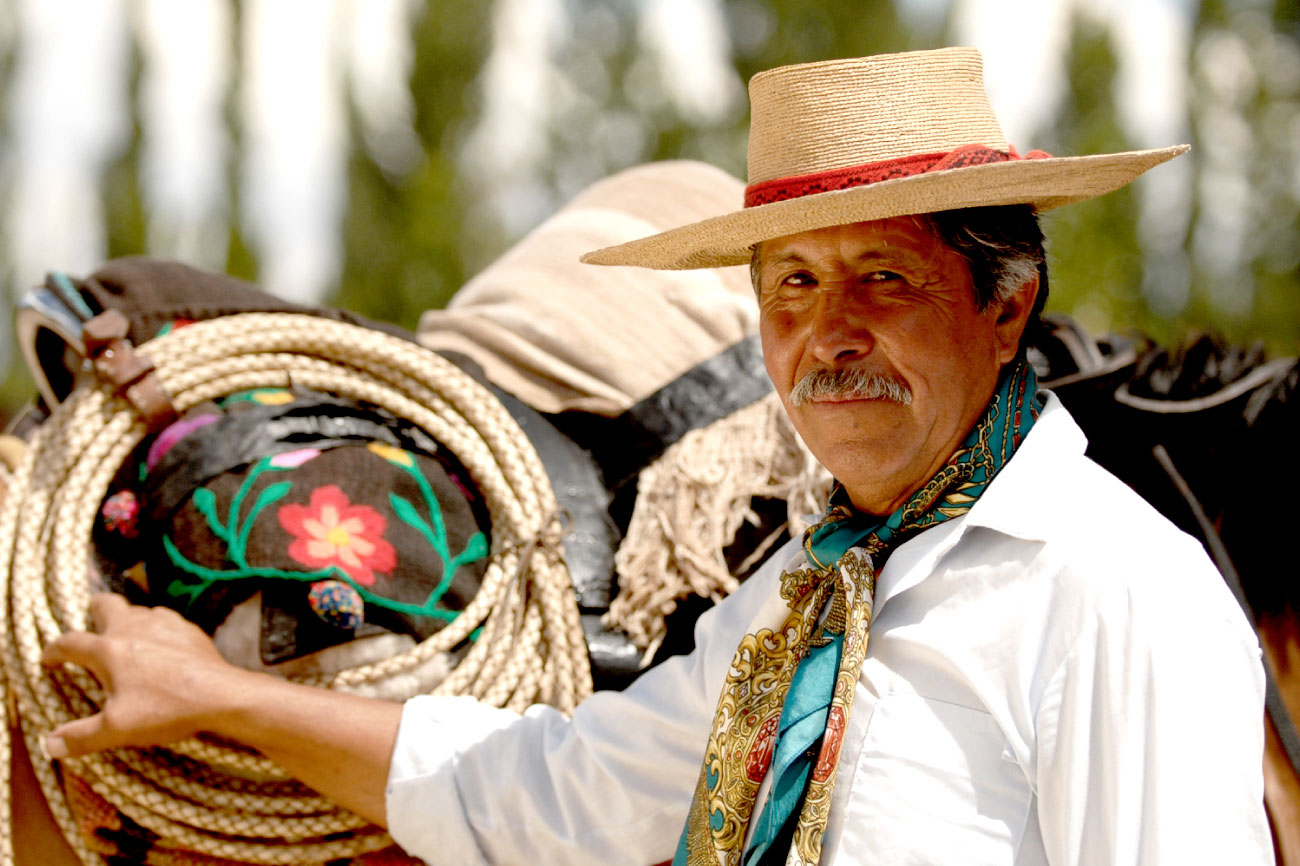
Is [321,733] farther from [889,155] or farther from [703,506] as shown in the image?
[889,155]

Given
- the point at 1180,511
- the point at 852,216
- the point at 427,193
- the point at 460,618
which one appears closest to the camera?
the point at 852,216

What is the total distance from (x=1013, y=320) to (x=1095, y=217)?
18572 millimetres

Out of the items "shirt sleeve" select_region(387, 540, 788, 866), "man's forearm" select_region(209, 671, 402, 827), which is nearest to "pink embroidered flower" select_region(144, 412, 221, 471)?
"man's forearm" select_region(209, 671, 402, 827)

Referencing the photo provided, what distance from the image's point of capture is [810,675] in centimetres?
141

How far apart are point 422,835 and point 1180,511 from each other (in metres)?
1.52

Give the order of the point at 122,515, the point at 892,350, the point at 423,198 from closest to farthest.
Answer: the point at 892,350 → the point at 122,515 → the point at 423,198

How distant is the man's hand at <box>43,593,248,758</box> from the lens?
68.0 inches

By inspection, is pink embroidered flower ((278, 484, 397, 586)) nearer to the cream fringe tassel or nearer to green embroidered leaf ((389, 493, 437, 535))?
green embroidered leaf ((389, 493, 437, 535))

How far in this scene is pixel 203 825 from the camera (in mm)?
1814

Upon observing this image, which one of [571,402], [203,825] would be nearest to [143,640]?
[203,825]

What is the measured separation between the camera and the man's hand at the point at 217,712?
173cm

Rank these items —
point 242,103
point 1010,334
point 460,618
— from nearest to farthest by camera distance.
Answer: point 1010,334
point 460,618
point 242,103

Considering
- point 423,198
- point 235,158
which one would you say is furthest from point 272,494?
point 235,158

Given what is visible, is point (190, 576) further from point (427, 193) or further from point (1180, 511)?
point (427, 193)
